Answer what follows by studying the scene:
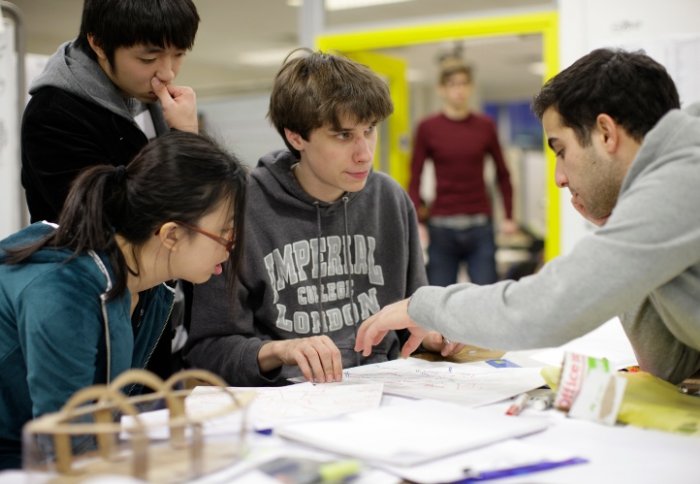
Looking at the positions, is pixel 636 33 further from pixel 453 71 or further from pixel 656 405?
pixel 656 405

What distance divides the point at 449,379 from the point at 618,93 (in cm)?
60

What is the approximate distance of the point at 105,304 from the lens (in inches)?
47.8

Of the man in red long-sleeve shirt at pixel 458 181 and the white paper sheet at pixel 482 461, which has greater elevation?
the man in red long-sleeve shirt at pixel 458 181

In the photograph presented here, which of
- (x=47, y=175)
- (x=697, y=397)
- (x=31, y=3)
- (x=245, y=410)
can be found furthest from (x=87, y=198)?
(x=31, y=3)

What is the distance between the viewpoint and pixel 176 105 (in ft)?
5.82

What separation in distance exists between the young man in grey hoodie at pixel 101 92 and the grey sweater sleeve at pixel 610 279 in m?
0.93

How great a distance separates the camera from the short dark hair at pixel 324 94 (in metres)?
1.74

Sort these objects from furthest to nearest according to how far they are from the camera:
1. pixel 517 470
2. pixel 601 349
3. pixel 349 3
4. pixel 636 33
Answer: pixel 349 3
pixel 636 33
pixel 601 349
pixel 517 470

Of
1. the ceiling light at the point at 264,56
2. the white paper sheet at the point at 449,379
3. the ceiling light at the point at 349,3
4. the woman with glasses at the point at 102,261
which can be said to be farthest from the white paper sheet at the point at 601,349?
the ceiling light at the point at 264,56

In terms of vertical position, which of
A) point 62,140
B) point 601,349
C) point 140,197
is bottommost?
point 601,349

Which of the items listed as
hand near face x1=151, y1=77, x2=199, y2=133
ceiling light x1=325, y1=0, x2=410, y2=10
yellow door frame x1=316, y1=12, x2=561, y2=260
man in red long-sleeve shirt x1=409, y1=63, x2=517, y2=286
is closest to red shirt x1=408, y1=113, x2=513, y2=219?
man in red long-sleeve shirt x1=409, y1=63, x2=517, y2=286

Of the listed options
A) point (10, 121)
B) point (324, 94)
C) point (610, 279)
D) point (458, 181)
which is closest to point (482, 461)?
point (610, 279)

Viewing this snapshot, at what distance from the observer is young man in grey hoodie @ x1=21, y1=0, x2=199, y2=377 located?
1648mm

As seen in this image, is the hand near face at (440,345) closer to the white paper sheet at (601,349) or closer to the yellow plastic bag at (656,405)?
the white paper sheet at (601,349)
